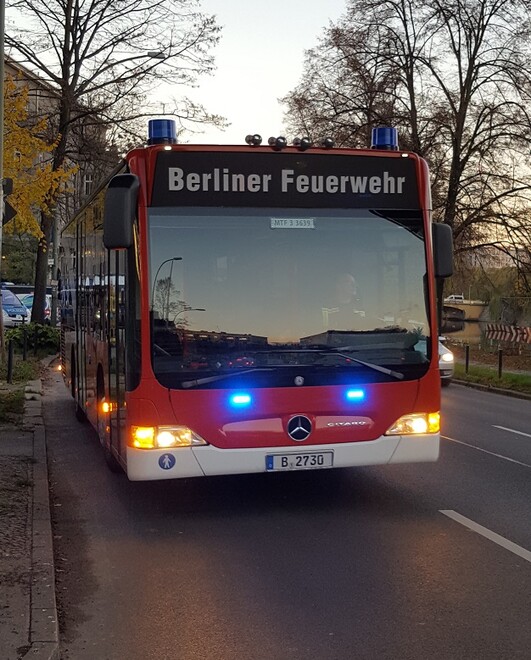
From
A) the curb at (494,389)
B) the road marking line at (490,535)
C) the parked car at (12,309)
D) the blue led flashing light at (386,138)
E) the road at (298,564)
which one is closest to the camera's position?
the road at (298,564)

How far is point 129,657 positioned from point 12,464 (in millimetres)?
5231

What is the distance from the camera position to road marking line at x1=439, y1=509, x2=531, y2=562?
6.62m

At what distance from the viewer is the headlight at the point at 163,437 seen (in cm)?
726

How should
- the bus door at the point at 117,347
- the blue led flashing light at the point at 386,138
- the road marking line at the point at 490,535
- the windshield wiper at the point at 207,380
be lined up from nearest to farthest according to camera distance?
the road marking line at the point at 490,535 → the windshield wiper at the point at 207,380 → the bus door at the point at 117,347 → the blue led flashing light at the point at 386,138

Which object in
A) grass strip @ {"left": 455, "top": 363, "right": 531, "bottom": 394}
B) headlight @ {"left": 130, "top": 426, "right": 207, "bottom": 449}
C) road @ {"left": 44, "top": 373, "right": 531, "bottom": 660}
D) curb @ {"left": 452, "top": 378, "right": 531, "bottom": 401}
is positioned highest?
headlight @ {"left": 130, "top": 426, "right": 207, "bottom": 449}

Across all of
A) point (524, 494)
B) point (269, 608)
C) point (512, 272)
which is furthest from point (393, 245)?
point (512, 272)

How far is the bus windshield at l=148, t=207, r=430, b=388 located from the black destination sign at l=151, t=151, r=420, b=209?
102mm

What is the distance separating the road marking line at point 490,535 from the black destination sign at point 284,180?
2.57 meters

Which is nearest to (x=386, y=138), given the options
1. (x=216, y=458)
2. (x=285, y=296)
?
(x=285, y=296)

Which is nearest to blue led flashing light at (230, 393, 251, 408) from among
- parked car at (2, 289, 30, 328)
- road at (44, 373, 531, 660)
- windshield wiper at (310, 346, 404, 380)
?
windshield wiper at (310, 346, 404, 380)

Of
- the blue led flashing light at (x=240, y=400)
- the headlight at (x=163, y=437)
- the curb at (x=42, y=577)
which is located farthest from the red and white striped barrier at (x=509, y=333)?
the headlight at (x=163, y=437)

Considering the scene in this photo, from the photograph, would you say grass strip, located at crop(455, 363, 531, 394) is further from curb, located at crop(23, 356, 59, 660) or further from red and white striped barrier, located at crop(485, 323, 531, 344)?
curb, located at crop(23, 356, 59, 660)

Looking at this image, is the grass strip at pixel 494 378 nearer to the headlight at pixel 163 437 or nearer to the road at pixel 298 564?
the road at pixel 298 564

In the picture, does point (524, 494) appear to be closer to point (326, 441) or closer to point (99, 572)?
point (326, 441)
